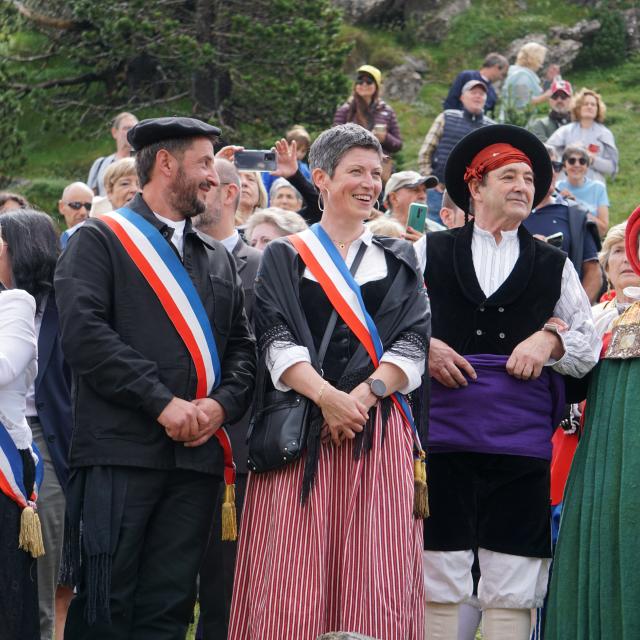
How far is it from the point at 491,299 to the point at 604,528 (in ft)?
3.56

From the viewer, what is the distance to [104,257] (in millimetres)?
5027

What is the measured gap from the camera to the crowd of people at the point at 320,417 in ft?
16.2

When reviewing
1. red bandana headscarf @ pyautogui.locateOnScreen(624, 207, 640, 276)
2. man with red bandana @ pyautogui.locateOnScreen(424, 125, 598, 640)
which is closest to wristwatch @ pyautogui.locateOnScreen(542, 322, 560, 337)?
man with red bandana @ pyautogui.locateOnScreen(424, 125, 598, 640)

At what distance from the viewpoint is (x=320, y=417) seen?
506 cm

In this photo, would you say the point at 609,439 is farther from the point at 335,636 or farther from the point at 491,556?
the point at 335,636

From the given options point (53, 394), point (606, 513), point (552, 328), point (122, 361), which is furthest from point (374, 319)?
point (53, 394)

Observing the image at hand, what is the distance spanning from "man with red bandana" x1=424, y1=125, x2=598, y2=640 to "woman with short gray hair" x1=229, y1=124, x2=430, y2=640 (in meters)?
0.31

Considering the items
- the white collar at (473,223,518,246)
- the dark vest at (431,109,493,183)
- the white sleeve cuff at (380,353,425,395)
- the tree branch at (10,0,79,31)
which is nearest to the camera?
the white sleeve cuff at (380,353,425,395)

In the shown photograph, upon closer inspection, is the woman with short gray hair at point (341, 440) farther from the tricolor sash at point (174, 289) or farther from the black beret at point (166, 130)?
the black beret at point (166, 130)

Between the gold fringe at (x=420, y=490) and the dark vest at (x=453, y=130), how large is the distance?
6.44m

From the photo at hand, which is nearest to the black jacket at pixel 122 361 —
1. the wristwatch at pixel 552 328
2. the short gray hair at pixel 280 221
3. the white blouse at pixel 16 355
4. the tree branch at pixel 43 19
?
the white blouse at pixel 16 355

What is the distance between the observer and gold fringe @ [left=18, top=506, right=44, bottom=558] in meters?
5.03

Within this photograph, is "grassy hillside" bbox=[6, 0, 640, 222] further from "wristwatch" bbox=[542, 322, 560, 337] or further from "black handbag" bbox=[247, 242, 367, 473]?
"black handbag" bbox=[247, 242, 367, 473]

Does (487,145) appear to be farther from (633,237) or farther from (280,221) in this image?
(280,221)
